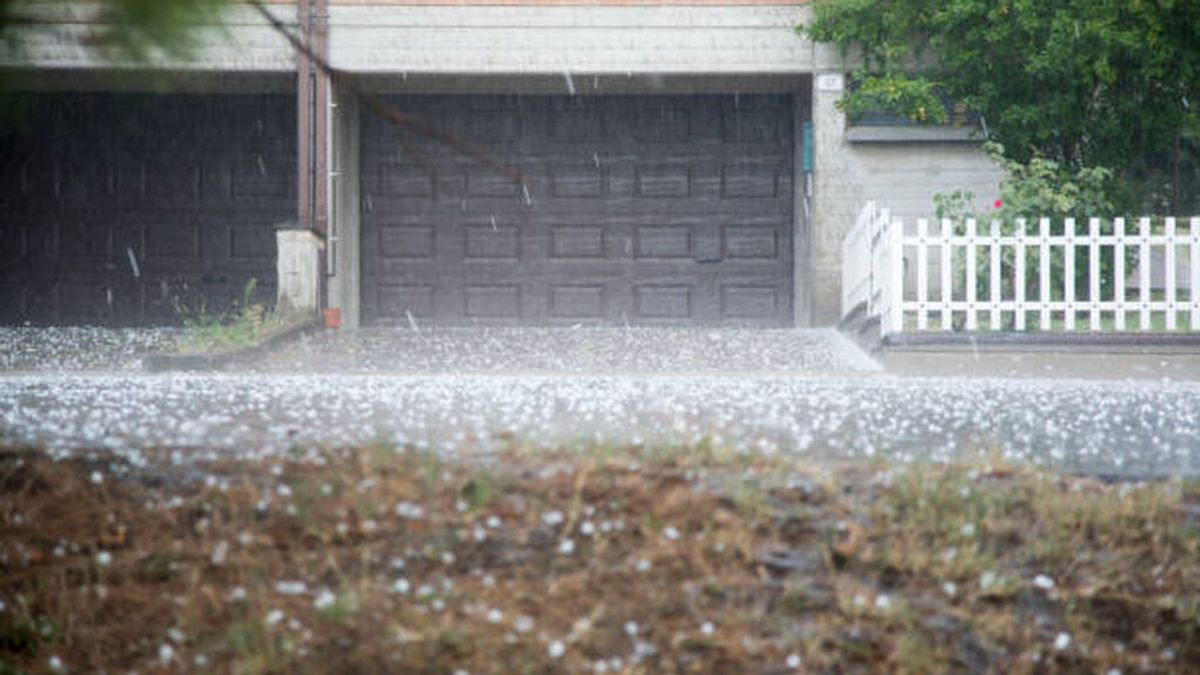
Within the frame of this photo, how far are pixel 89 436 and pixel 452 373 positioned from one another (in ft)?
18.6

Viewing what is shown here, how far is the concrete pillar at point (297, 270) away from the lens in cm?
1425

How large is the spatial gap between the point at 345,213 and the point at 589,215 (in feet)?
9.62

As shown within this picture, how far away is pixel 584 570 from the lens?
410 centimetres

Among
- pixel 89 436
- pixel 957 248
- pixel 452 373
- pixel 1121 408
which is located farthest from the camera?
pixel 957 248

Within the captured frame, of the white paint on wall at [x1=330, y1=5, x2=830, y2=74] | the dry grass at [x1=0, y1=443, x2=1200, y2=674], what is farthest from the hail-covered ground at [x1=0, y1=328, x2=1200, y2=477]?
the white paint on wall at [x1=330, y1=5, x2=830, y2=74]

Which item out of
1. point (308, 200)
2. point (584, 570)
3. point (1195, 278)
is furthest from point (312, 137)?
point (584, 570)

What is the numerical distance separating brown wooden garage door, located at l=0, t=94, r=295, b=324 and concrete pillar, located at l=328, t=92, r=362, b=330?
88 centimetres

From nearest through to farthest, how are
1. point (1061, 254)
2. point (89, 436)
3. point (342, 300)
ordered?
point (89, 436) → point (1061, 254) → point (342, 300)

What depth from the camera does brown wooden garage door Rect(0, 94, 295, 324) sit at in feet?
56.0

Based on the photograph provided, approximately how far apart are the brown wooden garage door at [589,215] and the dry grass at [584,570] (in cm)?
1198

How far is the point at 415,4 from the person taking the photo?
15.6m

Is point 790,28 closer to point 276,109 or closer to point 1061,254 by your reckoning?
point 1061,254

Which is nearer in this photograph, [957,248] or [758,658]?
[758,658]

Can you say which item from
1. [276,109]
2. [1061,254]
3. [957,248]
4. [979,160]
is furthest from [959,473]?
[276,109]
